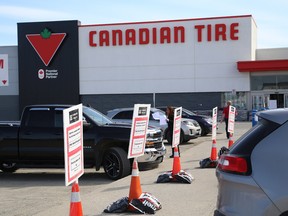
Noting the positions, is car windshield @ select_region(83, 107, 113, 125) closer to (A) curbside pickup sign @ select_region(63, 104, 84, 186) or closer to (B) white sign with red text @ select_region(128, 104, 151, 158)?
(B) white sign with red text @ select_region(128, 104, 151, 158)

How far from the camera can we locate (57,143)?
11.2m

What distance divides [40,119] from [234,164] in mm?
7981

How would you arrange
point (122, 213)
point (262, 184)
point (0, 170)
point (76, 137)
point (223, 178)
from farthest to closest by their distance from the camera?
1. point (0, 170)
2. point (122, 213)
3. point (76, 137)
4. point (223, 178)
5. point (262, 184)

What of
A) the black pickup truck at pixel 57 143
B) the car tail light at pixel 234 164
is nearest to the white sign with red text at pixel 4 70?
the black pickup truck at pixel 57 143

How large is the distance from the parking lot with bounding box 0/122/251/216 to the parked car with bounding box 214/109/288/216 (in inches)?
110

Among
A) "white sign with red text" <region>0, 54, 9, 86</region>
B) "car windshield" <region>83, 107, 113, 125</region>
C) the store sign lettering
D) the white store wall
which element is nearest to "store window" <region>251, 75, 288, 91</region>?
the white store wall

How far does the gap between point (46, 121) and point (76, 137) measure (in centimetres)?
614

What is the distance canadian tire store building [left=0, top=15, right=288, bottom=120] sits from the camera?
42406 millimetres

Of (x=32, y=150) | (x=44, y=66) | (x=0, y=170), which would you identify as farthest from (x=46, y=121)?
(x=44, y=66)

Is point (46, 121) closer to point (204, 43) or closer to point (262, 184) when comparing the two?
point (262, 184)

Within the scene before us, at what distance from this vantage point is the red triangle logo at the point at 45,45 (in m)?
46.2

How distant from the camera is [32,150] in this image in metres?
11.3

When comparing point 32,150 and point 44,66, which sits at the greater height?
point 44,66

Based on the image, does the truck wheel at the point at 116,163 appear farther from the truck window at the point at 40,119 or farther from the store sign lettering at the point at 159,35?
the store sign lettering at the point at 159,35
